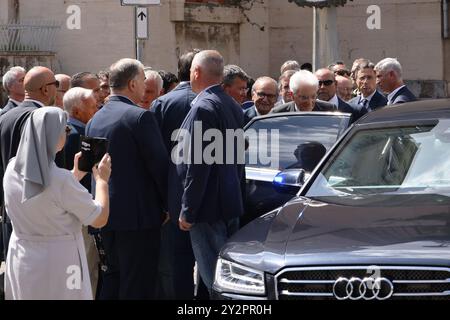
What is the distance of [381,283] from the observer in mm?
5230

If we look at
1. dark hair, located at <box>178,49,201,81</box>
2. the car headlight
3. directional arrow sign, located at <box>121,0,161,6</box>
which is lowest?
the car headlight

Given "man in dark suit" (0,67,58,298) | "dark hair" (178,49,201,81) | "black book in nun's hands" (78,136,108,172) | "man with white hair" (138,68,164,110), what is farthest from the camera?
"man with white hair" (138,68,164,110)

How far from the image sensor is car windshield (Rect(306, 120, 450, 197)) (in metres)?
6.37

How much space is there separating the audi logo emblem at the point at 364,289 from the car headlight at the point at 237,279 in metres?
0.49

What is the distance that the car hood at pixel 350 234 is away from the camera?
5.29m

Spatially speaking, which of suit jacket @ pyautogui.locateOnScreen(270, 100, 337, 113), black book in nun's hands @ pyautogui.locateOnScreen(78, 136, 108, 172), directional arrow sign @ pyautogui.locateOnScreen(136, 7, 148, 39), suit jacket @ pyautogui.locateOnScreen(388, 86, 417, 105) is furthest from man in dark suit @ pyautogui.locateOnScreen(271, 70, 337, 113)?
black book in nun's hands @ pyautogui.locateOnScreen(78, 136, 108, 172)

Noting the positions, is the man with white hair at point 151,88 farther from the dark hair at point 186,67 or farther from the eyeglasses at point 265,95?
the eyeglasses at point 265,95

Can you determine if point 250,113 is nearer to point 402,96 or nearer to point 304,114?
point 304,114

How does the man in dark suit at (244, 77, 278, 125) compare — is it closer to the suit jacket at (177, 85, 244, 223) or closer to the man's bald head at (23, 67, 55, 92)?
the man's bald head at (23, 67, 55, 92)

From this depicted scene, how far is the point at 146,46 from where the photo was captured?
20.0 m

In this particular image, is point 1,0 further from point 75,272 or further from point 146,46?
point 75,272

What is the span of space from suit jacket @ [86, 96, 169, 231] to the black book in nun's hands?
1.09 metres

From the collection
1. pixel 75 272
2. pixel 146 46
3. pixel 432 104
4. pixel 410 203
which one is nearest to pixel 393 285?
pixel 410 203

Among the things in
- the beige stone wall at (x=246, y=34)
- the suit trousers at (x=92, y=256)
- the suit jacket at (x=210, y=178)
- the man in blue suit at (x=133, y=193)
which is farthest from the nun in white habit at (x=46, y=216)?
the beige stone wall at (x=246, y=34)
